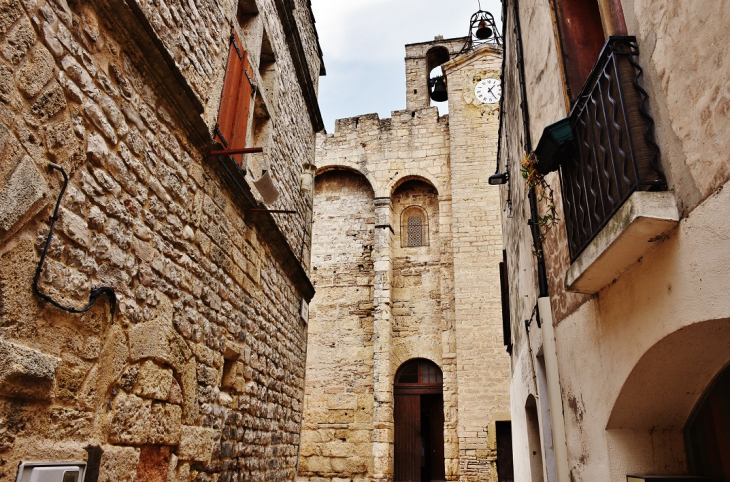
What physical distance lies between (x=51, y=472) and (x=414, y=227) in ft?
42.0

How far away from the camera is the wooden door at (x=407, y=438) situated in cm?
1248

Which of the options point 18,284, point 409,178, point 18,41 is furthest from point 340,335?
point 18,41

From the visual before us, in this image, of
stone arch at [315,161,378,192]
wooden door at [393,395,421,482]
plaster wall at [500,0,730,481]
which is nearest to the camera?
plaster wall at [500,0,730,481]

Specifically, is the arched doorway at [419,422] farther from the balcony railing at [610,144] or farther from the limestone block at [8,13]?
the limestone block at [8,13]

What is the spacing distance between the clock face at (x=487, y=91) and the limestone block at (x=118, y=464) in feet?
44.0

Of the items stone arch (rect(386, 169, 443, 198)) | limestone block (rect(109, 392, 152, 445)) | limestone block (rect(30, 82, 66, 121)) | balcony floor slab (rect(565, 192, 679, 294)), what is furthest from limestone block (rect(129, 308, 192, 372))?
stone arch (rect(386, 169, 443, 198))

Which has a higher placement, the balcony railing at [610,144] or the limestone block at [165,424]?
the balcony railing at [610,144]

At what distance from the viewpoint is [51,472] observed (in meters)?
2.30

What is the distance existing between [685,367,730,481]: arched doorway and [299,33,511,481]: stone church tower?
9.23 meters

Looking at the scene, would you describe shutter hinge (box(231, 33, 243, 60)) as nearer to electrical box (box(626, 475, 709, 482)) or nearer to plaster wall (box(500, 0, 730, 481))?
plaster wall (box(500, 0, 730, 481))

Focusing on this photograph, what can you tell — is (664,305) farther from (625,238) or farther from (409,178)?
(409,178)

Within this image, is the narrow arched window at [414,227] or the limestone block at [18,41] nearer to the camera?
the limestone block at [18,41]

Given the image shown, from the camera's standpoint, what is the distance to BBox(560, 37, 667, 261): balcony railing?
2.31 meters

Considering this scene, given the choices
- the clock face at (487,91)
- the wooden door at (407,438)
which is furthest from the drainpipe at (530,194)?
the clock face at (487,91)
